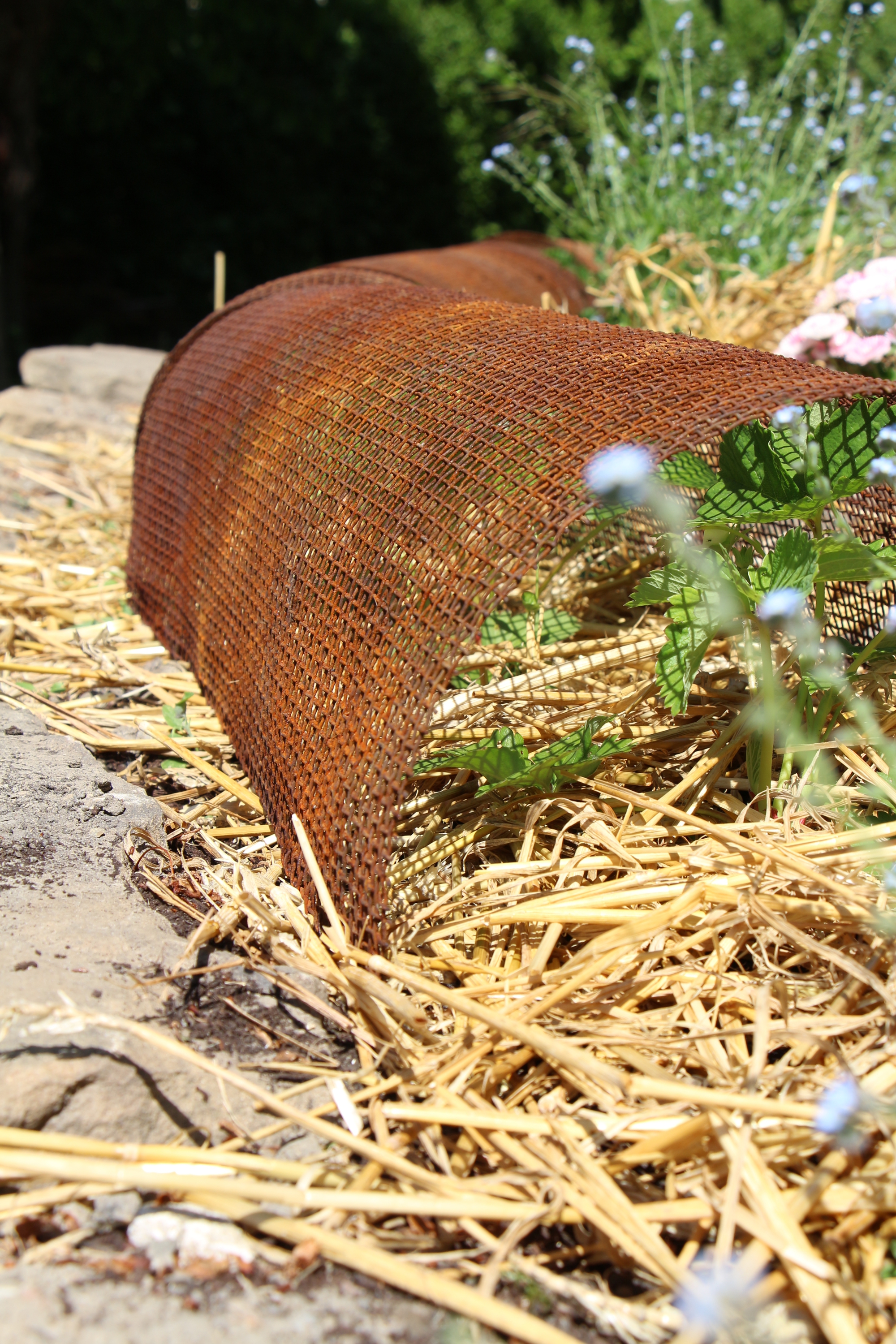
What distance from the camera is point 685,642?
1.55 m

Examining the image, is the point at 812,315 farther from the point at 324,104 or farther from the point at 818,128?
the point at 324,104

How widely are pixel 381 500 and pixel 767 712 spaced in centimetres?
67

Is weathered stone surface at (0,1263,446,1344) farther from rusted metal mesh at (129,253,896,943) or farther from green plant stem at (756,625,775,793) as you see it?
green plant stem at (756,625,775,793)

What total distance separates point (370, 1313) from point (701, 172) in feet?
15.0

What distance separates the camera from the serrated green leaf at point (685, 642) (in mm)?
1547

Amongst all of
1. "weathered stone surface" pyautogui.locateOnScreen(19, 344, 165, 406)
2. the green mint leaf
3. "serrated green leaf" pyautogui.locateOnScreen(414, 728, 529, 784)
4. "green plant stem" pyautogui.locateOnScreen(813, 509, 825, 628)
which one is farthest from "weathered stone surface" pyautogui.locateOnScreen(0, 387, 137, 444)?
"green plant stem" pyautogui.locateOnScreen(813, 509, 825, 628)

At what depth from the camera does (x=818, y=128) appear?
4.15 m

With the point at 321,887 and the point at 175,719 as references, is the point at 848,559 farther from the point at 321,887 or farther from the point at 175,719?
the point at 175,719

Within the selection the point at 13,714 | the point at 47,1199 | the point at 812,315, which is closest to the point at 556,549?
the point at 812,315

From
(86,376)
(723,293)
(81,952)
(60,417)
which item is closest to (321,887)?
(81,952)

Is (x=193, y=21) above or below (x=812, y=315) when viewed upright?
above

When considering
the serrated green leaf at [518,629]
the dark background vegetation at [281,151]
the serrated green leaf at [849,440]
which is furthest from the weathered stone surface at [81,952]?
the dark background vegetation at [281,151]

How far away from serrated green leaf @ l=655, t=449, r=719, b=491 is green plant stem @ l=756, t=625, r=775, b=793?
0.88 ft

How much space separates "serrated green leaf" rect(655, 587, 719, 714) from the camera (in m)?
1.55
